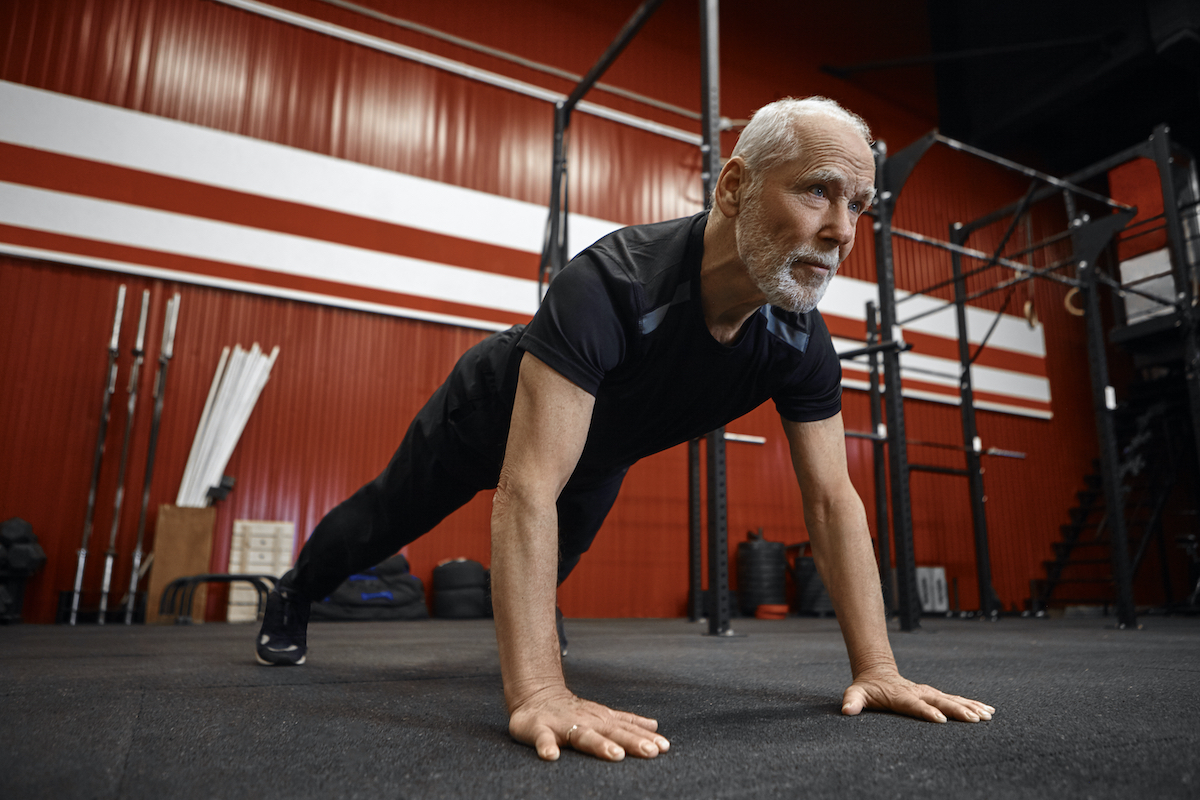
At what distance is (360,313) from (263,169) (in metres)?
1.19

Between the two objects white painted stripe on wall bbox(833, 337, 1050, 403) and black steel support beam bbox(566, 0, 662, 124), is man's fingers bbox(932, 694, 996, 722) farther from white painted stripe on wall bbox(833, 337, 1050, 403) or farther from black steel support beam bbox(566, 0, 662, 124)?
white painted stripe on wall bbox(833, 337, 1050, 403)

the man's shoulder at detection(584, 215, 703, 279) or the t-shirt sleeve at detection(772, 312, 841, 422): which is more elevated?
the man's shoulder at detection(584, 215, 703, 279)

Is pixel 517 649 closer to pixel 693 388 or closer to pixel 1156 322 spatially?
pixel 693 388

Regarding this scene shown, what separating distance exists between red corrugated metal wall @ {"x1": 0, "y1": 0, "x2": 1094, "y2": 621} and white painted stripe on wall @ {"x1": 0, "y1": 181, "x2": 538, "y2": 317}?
0.85 ft

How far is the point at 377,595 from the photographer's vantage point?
4.72 m

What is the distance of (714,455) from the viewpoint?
3021 millimetres

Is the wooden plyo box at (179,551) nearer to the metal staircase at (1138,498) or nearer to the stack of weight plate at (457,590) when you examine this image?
the stack of weight plate at (457,590)

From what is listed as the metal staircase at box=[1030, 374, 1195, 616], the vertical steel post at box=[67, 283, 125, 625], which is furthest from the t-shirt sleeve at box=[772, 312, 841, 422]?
the metal staircase at box=[1030, 374, 1195, 616]

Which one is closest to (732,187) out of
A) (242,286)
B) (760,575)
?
(242,286)

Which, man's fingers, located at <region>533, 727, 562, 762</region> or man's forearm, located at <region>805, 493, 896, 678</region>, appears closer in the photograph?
man's fingers, located at <region>533, 727, 562, 762</region>

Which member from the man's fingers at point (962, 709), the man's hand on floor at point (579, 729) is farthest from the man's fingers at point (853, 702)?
the man's hand on floor at point (579, 729)

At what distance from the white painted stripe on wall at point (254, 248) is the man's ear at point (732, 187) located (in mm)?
4553

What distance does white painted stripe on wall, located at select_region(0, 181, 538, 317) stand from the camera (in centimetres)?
448

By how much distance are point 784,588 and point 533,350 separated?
5581 millimetres
